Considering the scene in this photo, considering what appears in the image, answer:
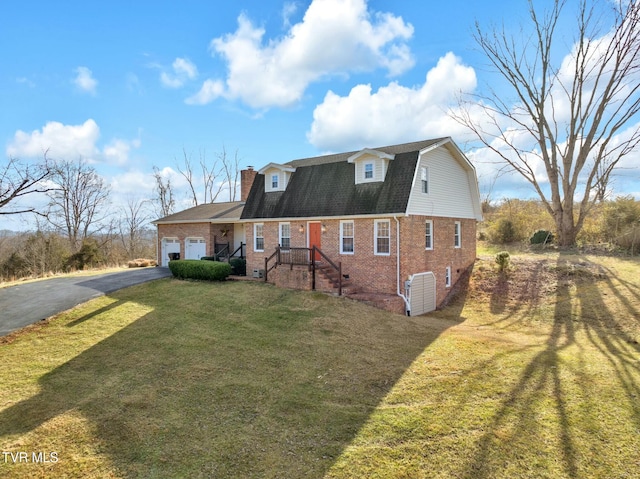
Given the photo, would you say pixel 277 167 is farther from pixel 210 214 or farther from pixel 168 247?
pixel 168 247

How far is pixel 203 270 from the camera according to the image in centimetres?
1766

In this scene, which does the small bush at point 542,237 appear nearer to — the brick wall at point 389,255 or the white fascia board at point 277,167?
the brick wall at point 389,255

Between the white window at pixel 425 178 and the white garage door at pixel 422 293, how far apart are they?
3.66 m

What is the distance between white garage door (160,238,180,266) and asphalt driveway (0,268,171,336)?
3.84 metres

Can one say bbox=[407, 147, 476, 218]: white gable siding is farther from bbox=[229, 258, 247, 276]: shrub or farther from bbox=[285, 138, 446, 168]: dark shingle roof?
bbox=[229, 258, 247, 276]: shrub

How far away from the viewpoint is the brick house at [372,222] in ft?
48.1

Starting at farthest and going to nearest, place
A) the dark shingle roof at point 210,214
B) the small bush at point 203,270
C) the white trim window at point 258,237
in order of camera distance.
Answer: the dark shingle roof at point 210,214 < the white trim window at point 258,237 < the small bush at point 203,270

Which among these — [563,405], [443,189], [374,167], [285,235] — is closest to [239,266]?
[285,235]

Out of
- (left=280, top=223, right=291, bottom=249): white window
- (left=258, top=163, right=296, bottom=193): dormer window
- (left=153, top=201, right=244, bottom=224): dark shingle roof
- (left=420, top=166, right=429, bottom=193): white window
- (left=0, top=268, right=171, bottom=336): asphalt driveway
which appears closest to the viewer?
(left=0, top=268, right=171, bottom=336): asphalt driveway

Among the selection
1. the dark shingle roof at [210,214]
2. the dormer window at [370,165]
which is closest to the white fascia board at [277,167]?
the dark shingle roof at [210,214]

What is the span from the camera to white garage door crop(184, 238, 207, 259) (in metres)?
23.0

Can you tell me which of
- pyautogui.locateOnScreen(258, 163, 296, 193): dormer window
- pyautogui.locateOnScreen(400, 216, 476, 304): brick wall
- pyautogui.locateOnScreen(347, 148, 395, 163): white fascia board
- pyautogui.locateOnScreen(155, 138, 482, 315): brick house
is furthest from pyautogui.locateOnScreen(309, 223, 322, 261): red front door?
pyautogui.locateOnScreen(400, 216, 476, 304): brick wall

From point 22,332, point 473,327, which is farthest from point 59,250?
point 473,327

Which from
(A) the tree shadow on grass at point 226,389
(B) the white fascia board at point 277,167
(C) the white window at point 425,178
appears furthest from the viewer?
(B) the white fascia board at point 277,167
